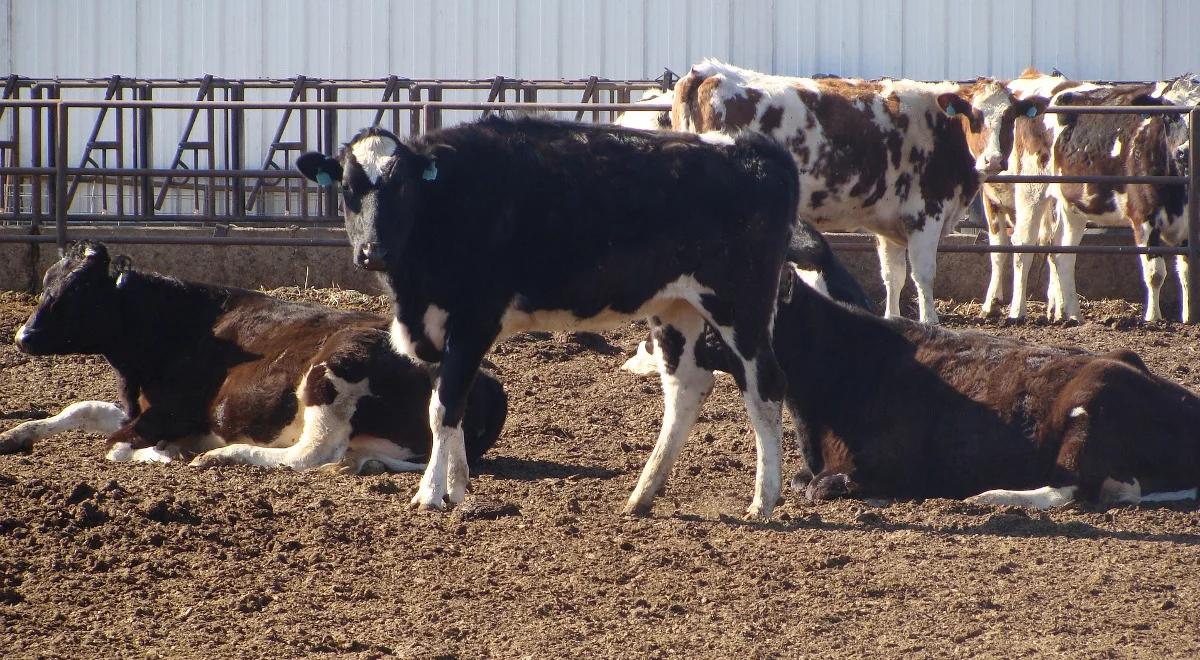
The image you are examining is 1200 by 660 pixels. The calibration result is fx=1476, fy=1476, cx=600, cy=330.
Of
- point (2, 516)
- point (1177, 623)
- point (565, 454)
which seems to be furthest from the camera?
point (565, 454)

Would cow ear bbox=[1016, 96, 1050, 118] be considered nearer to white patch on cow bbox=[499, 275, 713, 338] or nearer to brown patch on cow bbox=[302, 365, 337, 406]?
white patch on cow bbox=[499, 275, 713, 338]

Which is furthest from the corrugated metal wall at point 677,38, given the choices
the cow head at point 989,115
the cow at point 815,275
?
the cow at point 815,275

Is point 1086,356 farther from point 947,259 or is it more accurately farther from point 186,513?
point 947,259

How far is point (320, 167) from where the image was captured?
666 centimetres

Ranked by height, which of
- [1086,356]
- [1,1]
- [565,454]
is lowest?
[565,454]

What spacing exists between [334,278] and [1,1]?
13625 millimetres

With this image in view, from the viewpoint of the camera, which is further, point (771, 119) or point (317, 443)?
point (771, 119)

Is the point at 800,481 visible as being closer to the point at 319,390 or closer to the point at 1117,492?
the point at 1117,492

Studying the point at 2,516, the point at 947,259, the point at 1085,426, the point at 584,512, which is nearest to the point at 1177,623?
the point at 1085,426

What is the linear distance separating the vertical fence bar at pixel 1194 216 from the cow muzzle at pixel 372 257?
8190 mm

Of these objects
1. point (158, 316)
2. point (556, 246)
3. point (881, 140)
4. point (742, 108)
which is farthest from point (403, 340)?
point (881, 140)

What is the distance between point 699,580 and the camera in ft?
17.3

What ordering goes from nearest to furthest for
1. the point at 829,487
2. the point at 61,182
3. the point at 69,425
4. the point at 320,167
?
the point at 320,167, the point at 829,487, the point at 69,425, the point at 61,182

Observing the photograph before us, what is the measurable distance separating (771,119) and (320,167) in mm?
5535
